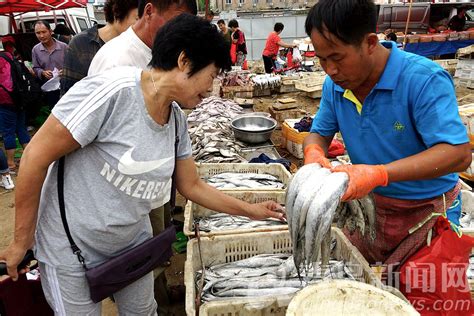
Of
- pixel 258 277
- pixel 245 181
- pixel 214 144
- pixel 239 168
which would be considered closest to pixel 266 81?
pixel 214 144

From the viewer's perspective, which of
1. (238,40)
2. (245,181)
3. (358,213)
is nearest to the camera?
(358,213)

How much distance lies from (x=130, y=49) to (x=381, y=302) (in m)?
2.29

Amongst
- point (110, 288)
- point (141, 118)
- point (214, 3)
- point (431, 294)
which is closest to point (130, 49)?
point (141, 118)

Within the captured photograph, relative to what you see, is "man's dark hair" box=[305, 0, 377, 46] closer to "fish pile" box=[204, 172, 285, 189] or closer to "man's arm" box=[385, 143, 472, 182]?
"man's arm" box=[385, 143, 472, 182]

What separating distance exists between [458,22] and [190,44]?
19.9 m

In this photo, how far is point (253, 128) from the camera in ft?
21.3

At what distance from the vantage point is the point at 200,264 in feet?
9.15

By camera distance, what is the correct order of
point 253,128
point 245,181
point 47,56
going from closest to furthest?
1. point 245,181
2. point 253,128
3. point 47,56

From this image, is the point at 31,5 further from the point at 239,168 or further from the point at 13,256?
the point at 13,256

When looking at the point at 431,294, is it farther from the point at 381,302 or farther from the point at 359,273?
the point at 381,302

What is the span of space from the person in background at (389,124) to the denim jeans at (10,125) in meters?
6.18

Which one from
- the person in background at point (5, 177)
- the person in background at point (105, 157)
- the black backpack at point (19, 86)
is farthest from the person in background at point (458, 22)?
the person in background at point (105, 157)

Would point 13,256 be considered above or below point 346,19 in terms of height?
below

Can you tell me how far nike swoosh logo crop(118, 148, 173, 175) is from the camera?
5.78 ft
